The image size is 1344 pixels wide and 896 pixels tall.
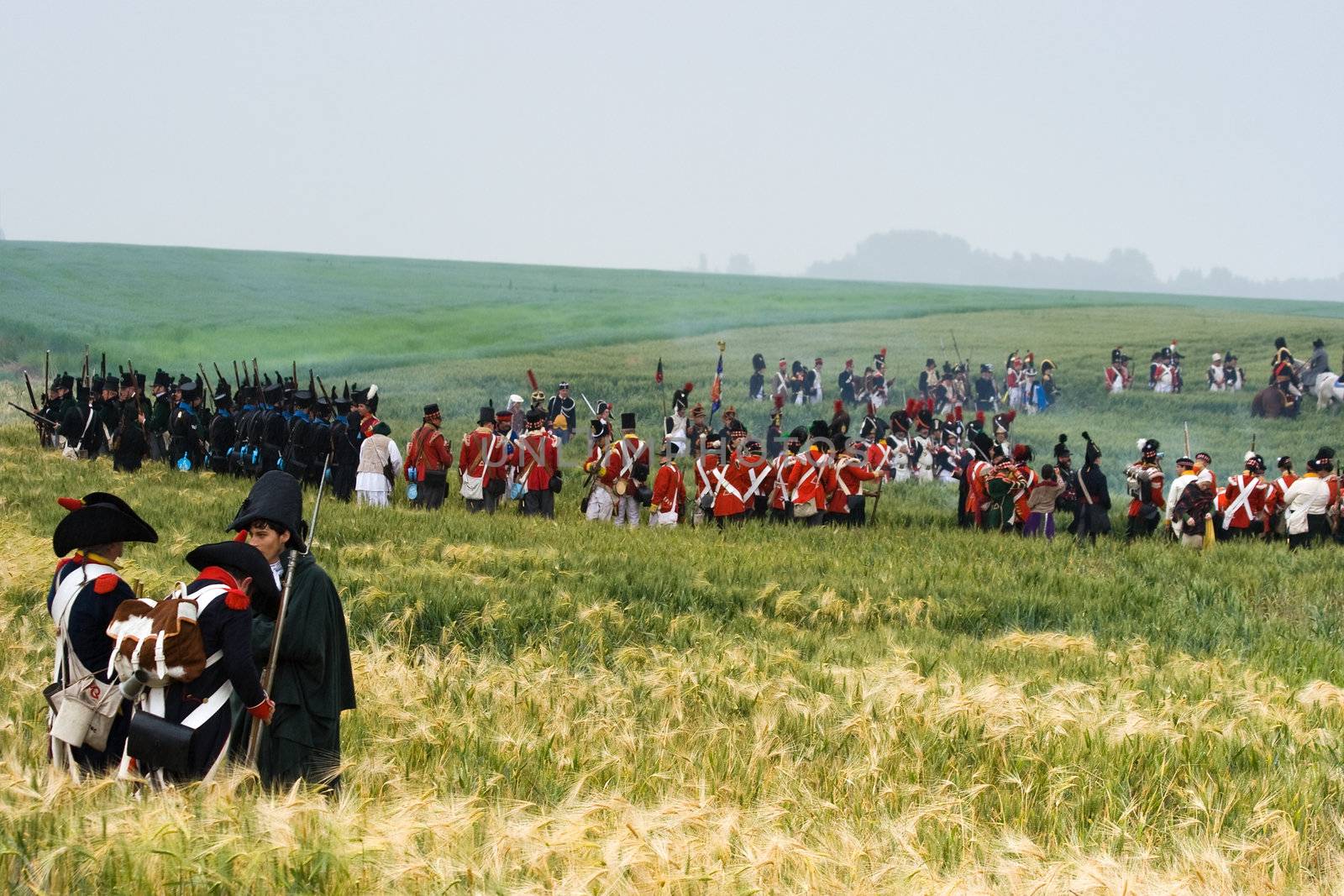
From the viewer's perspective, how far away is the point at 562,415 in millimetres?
30062

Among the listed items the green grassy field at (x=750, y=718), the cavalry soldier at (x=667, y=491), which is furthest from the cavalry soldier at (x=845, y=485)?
the cavalry soldier at (x=667, y=491)

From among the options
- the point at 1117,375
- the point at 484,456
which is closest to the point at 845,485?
the point at 484,456

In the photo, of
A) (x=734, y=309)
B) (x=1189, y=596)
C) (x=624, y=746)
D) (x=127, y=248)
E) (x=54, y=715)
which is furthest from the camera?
(x=127, y=248)

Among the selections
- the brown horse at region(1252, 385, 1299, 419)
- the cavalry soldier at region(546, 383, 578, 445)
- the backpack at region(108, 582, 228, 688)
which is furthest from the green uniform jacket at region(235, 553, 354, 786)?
the brown horse at region(1252, 385, 1299, 419)

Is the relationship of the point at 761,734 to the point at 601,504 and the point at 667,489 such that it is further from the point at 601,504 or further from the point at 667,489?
the point at 601,504

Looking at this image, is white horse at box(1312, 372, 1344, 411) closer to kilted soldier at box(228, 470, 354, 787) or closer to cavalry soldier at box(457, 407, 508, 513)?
cavalry soldier at box(457, 407, 508, 513)

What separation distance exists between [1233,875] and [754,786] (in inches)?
100

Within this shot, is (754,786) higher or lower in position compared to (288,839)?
lower

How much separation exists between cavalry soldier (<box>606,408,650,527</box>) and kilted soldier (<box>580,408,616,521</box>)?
0.11 meters

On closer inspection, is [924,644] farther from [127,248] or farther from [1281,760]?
[127,248]

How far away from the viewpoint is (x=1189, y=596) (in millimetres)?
15445

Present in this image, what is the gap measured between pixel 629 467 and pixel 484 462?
2.21m

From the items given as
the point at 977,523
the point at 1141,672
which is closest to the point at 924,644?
the point at 1141,672

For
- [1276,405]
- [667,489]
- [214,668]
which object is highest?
[214,668]
